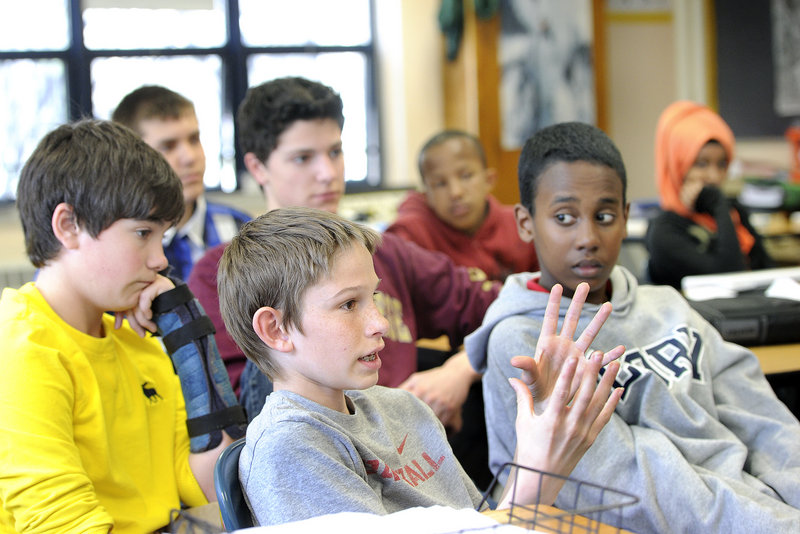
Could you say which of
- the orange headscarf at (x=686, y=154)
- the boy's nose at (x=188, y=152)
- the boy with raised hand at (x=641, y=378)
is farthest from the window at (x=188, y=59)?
the boy with raised hand at (x=641, y=378)

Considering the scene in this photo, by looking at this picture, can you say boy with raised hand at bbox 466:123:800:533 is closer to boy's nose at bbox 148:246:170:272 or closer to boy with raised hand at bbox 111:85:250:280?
boy's nose at bbox 148:246:170:272

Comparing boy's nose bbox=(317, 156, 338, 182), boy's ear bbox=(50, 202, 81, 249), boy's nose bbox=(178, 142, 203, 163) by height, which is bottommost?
boy's ear bbox=(50, 202, 81, 249)

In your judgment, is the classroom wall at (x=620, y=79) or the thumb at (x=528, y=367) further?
the classroom wall at (x=620, y=79)

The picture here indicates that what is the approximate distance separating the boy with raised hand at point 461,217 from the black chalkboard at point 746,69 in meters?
3.19

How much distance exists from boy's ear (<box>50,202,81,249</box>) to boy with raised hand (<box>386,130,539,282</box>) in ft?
5.22

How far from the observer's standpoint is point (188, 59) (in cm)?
495

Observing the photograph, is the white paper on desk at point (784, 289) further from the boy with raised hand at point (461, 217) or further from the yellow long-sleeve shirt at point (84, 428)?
the yellow long-sleeve shirt at point (84, 428)

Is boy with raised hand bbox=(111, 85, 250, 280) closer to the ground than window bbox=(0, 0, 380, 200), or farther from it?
closer to the ground

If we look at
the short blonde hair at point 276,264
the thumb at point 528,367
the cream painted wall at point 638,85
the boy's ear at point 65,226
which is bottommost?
the thumb at point 528,367

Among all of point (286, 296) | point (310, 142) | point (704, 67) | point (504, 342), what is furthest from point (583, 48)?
point (286, 296)

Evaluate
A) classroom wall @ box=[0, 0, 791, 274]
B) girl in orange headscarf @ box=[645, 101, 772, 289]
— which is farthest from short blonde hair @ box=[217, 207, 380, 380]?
classroom wall @ box=[0, 0, 791, 274]

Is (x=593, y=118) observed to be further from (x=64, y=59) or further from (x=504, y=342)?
(x=504, y=342)

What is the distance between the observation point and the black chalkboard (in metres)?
5.60

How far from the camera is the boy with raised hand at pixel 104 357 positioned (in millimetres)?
1241
